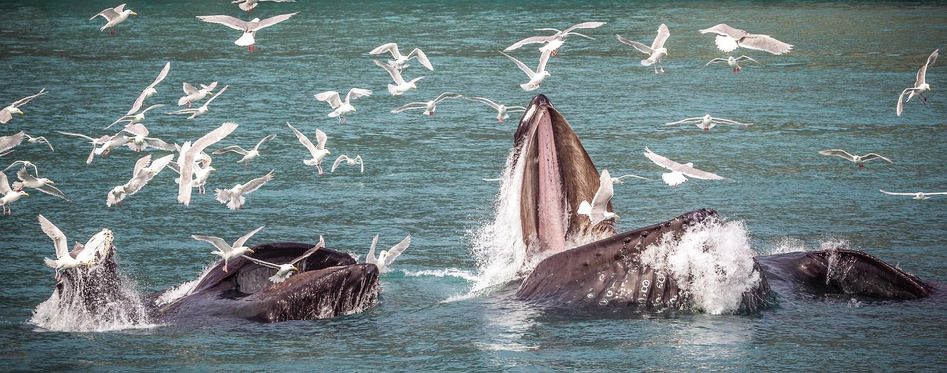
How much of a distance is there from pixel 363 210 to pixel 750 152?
7320 millimetres

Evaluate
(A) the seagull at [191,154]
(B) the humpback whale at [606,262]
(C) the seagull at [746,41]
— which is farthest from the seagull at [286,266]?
(C) the seagull at [746,41]

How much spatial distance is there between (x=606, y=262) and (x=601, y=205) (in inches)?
32.3

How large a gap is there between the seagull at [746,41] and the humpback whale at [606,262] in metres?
6.76

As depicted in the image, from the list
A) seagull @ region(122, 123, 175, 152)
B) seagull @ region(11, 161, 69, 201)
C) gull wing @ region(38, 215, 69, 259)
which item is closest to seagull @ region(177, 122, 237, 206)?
seagull @ region(11, 161, 69, 201)

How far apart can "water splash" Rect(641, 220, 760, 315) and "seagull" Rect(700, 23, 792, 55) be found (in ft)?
25.4

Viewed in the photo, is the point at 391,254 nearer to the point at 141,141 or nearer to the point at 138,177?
the point at 138,177

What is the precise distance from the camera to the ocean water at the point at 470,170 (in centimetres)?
1266

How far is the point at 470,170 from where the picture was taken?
2162cm

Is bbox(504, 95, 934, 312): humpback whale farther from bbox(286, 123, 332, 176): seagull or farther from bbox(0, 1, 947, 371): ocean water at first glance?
bbox(286, 123, 332, 176): seagull

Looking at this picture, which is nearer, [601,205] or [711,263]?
[711,263]

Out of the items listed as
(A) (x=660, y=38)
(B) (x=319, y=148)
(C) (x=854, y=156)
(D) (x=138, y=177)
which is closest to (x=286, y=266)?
(D) (x=138, y=177)

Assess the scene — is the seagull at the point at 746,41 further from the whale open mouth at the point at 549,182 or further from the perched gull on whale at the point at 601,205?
the perched gull on whale at the point at 601,205

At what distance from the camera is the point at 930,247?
16.6m

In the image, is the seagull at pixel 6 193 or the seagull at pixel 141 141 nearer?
the seagull at pixel 6 193
